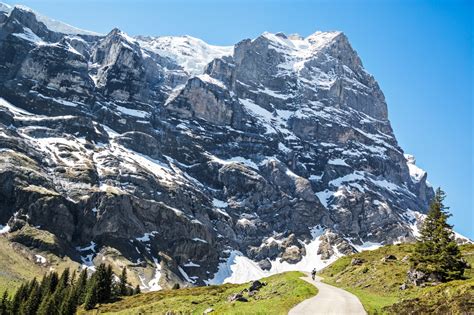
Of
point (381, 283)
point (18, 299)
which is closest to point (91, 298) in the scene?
point (18, 299)

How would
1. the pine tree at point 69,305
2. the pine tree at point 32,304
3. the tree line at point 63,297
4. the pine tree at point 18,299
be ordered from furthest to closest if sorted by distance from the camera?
the pine tree at point 18,299, the pine tree at point 32,304, the tree line at point 63,297, the pine tree at point 69,305

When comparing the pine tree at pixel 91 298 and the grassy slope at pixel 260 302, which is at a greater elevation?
the grassy slope at pixel 260 302

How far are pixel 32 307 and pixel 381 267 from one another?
80383 mm

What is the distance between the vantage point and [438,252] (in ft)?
170

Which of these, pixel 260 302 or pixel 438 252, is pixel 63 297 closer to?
pixel 260 302

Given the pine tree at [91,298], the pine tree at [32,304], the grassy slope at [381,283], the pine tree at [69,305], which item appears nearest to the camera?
the grassy slope at [381,283]

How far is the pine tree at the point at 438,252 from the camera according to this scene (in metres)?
49.1

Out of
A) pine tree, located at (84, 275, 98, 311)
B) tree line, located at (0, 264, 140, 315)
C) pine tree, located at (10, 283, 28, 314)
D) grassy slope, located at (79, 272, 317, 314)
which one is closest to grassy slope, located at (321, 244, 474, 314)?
grassy slope, located at (79, 272, 317, 314)

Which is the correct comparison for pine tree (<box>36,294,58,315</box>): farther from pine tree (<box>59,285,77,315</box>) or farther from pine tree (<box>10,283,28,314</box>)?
pine tree (<box>10,283,28,314</box>)

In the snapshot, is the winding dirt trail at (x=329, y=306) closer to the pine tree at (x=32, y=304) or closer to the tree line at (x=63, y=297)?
the tree line at (x=63, y=297)

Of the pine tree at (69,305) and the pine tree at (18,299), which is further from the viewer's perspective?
the pine tree at (18,299)

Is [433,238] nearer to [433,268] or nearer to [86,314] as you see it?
[433,268]

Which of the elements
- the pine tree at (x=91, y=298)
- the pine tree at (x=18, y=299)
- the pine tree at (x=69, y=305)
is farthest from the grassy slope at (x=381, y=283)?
the pine tree at (x=18, y=299)

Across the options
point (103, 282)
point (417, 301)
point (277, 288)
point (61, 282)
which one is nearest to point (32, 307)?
point (61, 282)
